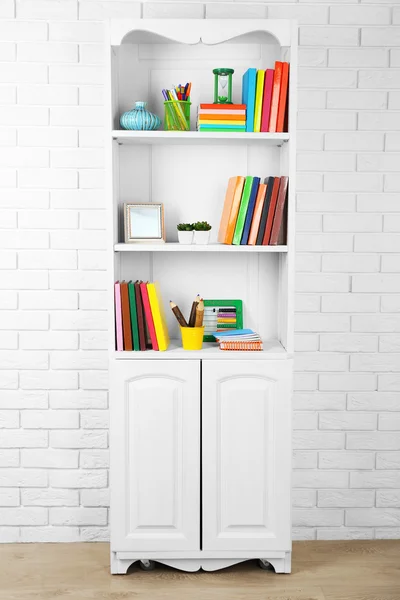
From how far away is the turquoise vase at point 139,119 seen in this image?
259cm

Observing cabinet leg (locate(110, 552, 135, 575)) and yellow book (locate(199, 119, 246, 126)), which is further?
cabinet leg (locate(110, 552, 135, 575))

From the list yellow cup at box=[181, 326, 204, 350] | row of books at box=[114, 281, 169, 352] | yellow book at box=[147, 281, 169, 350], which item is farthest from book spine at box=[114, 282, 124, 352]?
yellow cup at box=[181, 326, 204, 350]

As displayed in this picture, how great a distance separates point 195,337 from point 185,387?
0.19 metres

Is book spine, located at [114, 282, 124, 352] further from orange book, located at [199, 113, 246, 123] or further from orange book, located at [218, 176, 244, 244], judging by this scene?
orange book, located at [199, 113, 246, 123]

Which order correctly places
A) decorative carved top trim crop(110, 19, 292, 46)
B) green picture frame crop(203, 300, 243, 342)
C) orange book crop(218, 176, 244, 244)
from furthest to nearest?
1. green picture frame crop(203, 300, 243, 342)
2. orange book crop(218, 176, 244, 244)
3. decorative carved top trim crop(110, 19, 292, 46)

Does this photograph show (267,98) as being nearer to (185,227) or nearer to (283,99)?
(283,99)

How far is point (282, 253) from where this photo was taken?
2.75 metres

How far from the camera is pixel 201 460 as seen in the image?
8.67ft

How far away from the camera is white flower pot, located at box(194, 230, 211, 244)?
2.61m

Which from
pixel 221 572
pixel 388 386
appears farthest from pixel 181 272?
pixel 221 572

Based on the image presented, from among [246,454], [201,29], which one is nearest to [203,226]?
[201,29]

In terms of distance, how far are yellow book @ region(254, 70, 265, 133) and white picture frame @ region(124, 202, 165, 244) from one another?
1.50 ft

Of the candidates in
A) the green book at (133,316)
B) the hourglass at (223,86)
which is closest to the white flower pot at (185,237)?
the green book at (133,316)

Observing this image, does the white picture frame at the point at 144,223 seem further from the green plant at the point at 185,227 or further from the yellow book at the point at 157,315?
the yellow book at the point at 157,315
